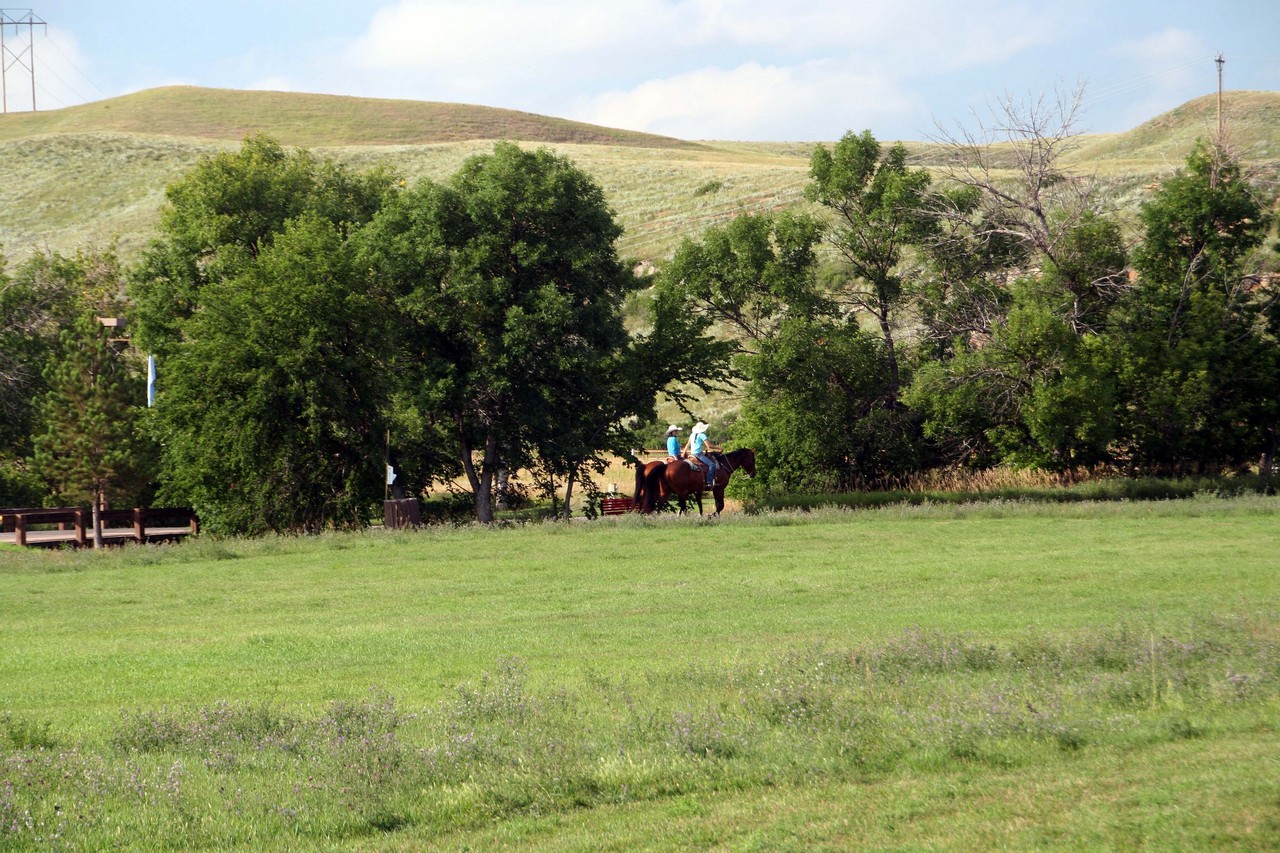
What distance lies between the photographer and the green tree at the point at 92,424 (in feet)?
127

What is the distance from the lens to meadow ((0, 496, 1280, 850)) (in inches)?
310

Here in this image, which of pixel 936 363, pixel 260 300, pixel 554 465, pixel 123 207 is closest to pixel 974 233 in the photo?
pixel 936 363

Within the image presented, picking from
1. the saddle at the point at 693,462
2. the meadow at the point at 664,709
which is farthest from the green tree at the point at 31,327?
the meadow at the point at 664,709

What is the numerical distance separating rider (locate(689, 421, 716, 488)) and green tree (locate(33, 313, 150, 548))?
1760cm

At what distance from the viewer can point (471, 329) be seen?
38031 mm

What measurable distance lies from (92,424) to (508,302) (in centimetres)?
1395

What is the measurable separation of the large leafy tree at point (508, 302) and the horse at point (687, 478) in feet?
10.2

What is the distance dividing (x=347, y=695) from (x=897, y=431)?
30.9 meters

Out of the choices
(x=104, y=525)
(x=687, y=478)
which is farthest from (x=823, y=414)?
(x=104, y=525)

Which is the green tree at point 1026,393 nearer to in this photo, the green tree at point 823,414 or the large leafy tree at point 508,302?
the green tree at point 823,414

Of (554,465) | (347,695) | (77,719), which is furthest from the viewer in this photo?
(554,465)

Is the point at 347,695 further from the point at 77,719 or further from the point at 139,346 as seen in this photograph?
the point at 139,346

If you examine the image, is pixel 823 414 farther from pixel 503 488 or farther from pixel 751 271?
pixel 503 488

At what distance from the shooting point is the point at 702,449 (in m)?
36.1
